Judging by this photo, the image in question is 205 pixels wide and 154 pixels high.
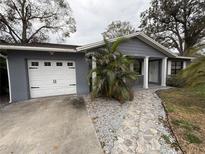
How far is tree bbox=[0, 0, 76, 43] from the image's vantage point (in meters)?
15.5

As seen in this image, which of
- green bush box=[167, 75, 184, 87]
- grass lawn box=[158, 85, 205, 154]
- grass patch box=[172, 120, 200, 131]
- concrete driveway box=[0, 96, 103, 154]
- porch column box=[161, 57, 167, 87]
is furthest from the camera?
green bush box=[167, 75, 184, 87]

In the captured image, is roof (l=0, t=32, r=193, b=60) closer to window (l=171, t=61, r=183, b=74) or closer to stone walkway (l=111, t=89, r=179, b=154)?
window (l=171, t=61, r=183, b=74)

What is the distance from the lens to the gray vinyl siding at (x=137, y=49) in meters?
9.04

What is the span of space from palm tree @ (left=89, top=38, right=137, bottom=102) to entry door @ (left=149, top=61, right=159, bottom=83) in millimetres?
6925

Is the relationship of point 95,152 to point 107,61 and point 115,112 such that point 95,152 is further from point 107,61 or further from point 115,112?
point 107,61

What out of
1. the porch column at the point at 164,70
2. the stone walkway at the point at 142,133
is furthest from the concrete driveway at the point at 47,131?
the porch column at the point at 164,70

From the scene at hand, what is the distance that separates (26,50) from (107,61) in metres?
4.19

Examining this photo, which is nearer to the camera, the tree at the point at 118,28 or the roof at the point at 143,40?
the roof at the point at 143,40

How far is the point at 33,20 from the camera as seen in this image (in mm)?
17016

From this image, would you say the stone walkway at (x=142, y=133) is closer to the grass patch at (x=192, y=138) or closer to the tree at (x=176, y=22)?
the grass patch at (x=192, y=138)

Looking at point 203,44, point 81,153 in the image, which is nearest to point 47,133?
point 81,153

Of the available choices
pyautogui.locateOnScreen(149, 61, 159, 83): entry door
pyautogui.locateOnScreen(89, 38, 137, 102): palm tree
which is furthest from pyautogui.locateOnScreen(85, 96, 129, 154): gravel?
pyautogui.locateOnScreen(149, 61, 159, 83): entry door

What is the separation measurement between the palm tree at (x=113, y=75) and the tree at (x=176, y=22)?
16144 millimetres

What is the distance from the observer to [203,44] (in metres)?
4.77
